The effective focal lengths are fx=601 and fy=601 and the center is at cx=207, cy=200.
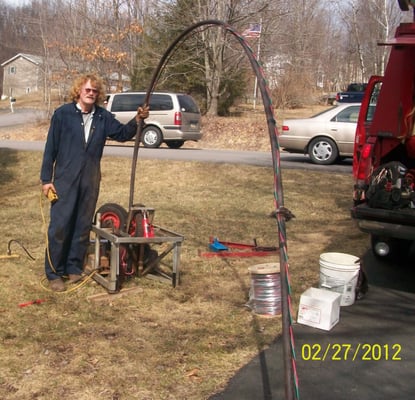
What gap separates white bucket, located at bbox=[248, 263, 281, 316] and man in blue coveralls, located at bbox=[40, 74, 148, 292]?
1687mm

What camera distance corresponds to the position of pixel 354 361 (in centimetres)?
416

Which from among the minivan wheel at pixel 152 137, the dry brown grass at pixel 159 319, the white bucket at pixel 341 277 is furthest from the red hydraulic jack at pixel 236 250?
the minivan wheel at pixel 152 137

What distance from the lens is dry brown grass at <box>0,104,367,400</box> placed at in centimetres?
377

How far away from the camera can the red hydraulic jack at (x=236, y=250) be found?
6766mm

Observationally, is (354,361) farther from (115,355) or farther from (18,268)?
(18,268)

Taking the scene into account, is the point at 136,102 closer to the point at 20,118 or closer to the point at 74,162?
the point at 74,162

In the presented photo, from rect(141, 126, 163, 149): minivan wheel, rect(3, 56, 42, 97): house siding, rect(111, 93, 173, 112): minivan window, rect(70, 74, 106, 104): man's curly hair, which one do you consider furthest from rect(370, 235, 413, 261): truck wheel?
rect(3, 56, 42, 97): house siding

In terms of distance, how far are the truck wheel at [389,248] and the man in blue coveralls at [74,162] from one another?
286cm

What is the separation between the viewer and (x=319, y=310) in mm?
4730

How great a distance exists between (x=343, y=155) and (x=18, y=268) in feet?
36.1

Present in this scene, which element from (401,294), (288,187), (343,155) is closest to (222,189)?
(288,187)

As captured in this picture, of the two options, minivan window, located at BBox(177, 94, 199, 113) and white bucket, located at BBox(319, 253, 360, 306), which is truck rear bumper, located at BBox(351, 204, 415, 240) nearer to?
white bucket, located at BBox(319, 253, 360, 306)
